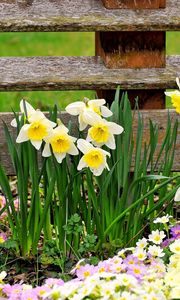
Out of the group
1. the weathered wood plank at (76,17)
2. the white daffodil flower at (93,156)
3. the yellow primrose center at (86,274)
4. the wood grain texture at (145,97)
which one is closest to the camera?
the yellow primrose center at (86,274)

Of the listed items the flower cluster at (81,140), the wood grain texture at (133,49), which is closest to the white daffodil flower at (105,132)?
the flower cluster at (81,140)

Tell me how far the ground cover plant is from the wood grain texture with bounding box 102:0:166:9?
46cm

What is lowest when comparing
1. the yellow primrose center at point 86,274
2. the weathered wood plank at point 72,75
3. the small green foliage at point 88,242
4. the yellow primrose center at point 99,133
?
the small green foliage at point 88,242

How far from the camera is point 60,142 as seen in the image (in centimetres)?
314

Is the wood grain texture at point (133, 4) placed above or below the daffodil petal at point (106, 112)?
above

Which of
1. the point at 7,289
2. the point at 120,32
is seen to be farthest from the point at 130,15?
the point at 7,289

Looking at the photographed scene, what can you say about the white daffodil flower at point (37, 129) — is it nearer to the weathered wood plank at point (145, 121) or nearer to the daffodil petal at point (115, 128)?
the daffodil petal at point (115, 128)

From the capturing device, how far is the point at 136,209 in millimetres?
3293

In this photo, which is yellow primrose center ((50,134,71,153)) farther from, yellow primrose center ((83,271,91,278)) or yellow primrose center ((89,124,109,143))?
yellow primrose center ((83,271,91,278))

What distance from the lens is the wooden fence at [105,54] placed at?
356 centimetres

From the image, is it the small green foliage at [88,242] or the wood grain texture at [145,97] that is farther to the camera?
the wood grain texture at [145,97]

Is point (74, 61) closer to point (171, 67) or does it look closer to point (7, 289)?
point (171, 67)

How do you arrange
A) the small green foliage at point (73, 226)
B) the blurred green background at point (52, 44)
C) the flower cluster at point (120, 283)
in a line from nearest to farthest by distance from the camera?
1. the flower cluster at point (120, 283)
2. the small green foliage at point (73, 226)
3. the blurred green background at point (52, 44)

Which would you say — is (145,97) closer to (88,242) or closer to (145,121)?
(145,121)
